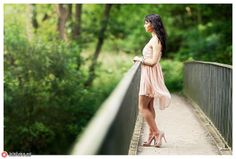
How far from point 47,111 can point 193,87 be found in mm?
6134

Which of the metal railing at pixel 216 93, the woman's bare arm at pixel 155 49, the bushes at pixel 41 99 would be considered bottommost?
the bushes at pixel 41 99

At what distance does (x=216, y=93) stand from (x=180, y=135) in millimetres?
1075

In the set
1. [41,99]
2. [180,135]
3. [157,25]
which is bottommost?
[41,99]

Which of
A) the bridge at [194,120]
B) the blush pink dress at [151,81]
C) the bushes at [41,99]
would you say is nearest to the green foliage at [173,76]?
the bushes at [41,99]

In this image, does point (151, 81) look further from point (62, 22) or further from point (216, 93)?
point (62, 22)

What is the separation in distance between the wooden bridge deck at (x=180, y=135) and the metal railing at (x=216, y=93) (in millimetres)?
226

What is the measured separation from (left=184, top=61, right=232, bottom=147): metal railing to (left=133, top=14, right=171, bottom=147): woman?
95cm

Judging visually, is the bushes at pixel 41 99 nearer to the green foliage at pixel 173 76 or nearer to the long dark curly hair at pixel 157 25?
the green foliage at pixel 173 76

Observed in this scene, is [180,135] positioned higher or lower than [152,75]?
lower

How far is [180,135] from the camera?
9.82m

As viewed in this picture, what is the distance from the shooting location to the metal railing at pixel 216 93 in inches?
352

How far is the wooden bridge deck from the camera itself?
8.46 m

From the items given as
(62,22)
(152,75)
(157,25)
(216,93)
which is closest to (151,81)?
(152,75)

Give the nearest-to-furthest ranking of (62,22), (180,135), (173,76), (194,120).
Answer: (180,135)
(194,120)
(173,76)
(62,22)
